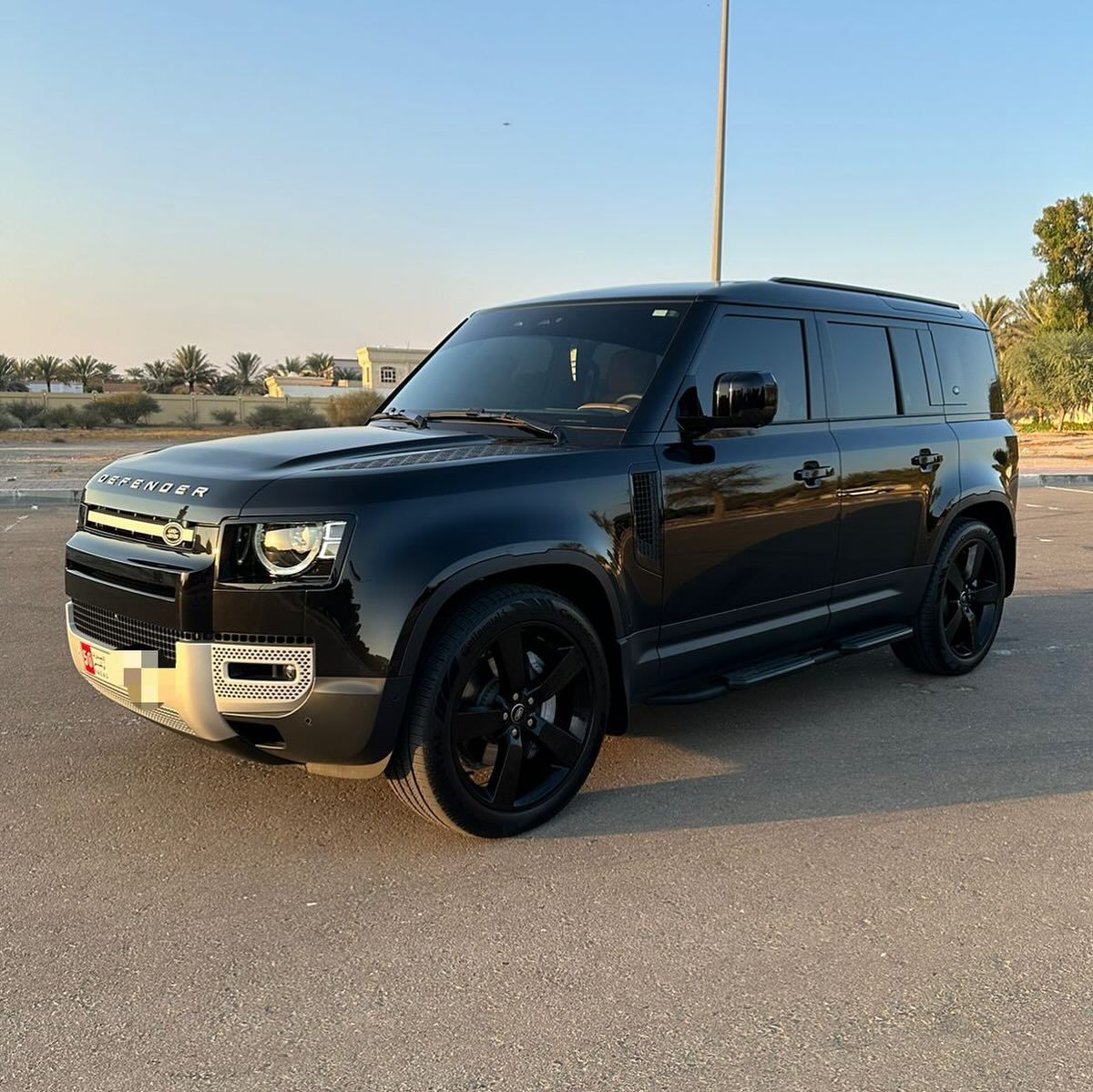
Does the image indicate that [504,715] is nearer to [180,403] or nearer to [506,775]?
[506,775]

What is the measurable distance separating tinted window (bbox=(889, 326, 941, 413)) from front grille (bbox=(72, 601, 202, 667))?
3.66 m

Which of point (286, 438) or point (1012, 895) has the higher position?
point (286, 438)

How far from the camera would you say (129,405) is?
57281 mm

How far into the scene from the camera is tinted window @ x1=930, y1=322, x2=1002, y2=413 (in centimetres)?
562

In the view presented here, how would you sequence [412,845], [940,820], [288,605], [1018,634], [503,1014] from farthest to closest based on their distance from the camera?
[1018,634]
[940,820]
[412,845]
[288,605]
[503,1014]

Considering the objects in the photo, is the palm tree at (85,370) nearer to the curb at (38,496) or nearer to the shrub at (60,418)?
the shrub at (60,418)

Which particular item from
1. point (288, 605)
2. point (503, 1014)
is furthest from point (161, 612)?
point (503, 1014)

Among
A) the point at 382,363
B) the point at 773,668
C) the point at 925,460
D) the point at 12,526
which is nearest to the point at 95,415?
the point at 382,363

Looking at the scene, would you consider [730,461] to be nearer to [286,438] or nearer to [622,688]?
[622,688]

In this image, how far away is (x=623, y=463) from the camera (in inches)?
151

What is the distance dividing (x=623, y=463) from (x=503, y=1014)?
6.45 ft

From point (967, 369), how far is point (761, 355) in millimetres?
2006

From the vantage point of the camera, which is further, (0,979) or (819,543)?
(819,543)

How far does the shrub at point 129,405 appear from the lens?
56.8 meters
